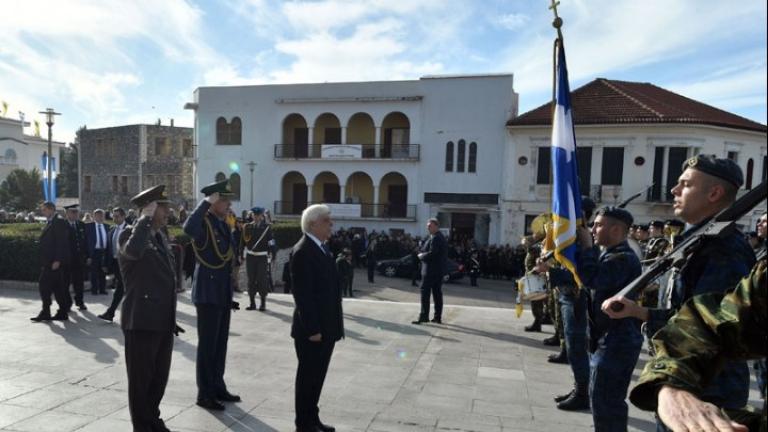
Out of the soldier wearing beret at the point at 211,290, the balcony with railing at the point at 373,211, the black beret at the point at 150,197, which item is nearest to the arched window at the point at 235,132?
the balcony with railing at the point at 373,211

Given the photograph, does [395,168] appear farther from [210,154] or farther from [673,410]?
[673,410]

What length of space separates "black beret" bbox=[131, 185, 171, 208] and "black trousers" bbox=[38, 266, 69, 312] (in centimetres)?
502

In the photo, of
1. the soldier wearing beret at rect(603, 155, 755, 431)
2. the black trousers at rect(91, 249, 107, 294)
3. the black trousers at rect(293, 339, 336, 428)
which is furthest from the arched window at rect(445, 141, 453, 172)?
the soldier wearing beret at rect(603, 155, 755, 431)

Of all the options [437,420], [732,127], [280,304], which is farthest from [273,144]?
[437,420]

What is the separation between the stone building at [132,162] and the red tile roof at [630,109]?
28.3 metres

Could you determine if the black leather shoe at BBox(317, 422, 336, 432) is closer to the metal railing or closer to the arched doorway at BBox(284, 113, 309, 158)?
the metal railing

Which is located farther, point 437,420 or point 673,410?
point 437,420

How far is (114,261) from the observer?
9867 mm

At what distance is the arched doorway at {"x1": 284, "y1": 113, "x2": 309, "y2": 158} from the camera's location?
31.4m

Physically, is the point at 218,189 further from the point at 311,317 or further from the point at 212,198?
the point at 311,317

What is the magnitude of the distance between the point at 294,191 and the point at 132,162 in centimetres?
1794

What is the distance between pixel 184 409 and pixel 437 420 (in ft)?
8.07

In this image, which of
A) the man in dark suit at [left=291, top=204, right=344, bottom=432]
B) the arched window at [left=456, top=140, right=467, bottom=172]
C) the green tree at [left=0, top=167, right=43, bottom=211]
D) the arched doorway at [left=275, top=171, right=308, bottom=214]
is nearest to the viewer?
the man in dark suit at [left=291, top=204, right=344, bottom=432]

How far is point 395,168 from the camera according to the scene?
29219 mm
